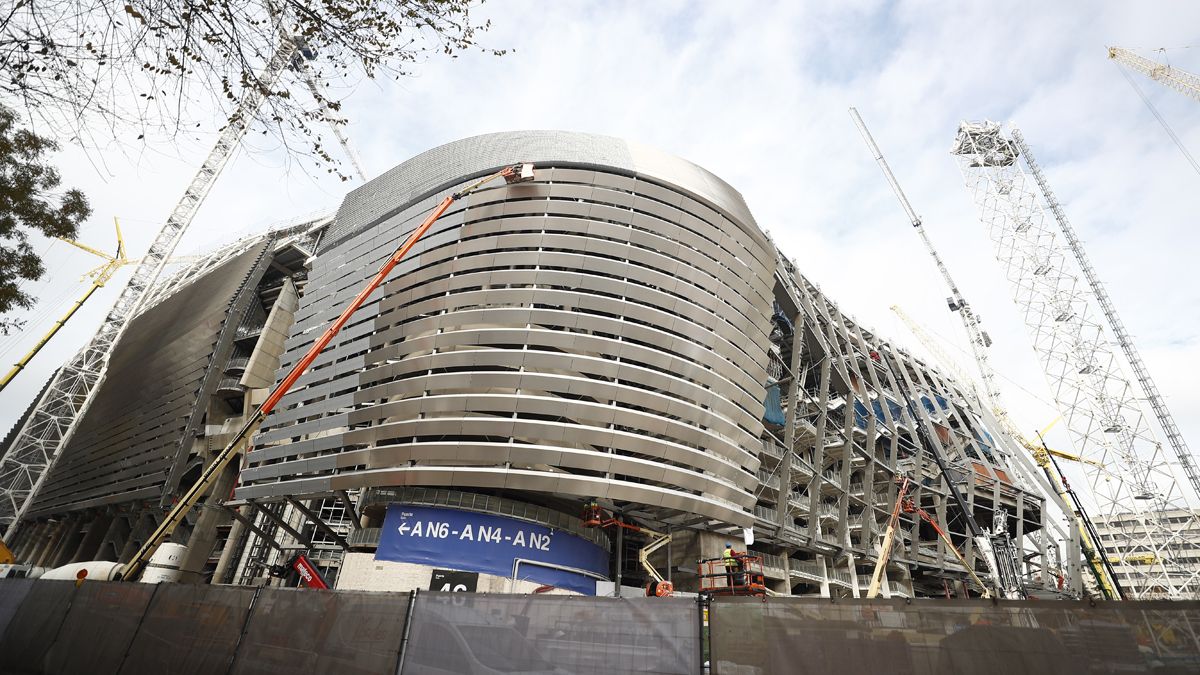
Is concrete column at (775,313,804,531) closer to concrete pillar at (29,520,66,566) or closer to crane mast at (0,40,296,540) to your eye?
A: crane mast at (0,40,296,540)

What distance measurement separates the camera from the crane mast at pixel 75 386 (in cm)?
5312

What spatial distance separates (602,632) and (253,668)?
5.94 meters

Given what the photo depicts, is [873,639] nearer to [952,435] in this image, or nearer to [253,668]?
[253,668]

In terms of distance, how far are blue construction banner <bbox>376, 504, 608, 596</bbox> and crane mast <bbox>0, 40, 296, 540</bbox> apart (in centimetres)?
4584

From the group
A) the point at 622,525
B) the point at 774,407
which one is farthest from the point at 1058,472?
the point at 622,525

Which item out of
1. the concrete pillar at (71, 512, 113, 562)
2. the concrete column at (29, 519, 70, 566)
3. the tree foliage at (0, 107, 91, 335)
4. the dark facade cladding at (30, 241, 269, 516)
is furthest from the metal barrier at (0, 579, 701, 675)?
the concrete column at (29, 519, 70, 566)

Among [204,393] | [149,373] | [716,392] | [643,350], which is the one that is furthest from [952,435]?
[149,373]

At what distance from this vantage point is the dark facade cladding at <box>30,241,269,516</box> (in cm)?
4134

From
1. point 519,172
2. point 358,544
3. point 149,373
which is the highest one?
point 519,172

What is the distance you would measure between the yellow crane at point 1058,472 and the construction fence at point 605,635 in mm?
38311

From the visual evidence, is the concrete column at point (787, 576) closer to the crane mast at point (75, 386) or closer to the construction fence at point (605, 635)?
the construction fence at point (605, 635)

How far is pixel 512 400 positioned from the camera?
2697 centimetres

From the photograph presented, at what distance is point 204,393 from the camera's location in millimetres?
42062

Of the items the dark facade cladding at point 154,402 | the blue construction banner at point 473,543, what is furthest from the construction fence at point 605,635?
the dark facade cladding at point 154,402
